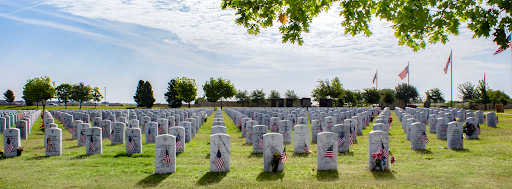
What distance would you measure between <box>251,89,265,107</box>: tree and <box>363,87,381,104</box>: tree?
27.3 meters

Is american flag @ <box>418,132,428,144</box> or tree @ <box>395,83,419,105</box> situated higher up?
tree @ <box>395,83,419,105</box>

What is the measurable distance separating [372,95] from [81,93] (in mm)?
67277

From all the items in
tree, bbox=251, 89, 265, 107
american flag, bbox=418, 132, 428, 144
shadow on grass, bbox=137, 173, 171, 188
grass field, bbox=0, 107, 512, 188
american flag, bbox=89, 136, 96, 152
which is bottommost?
shadow on grass, bbox=137, 173, 171, 188

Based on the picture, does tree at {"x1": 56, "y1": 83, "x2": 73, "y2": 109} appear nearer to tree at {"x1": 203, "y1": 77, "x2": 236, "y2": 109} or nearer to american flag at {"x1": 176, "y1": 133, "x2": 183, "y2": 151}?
tree at {"x1": 203, "y1": 77, "x2": 236, "y2": 109}

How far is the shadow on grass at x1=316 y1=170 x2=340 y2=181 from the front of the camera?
23.6ft

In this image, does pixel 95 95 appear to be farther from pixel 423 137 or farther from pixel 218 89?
pixel 423 137

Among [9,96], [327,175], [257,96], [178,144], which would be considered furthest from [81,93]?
[327,175]

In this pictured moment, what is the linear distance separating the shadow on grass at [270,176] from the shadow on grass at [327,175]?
0.96 metres

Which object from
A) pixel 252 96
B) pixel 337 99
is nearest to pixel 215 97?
pixel 252 96

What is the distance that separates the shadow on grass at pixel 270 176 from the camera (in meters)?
7.21

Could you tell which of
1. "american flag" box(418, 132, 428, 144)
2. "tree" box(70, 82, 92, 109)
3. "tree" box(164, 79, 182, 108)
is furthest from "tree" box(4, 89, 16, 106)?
"american flag" box(418, 132, 428, 144)

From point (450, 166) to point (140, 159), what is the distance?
9530 millimetres

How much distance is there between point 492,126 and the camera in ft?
61.6

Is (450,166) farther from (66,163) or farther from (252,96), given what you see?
(252,96)
